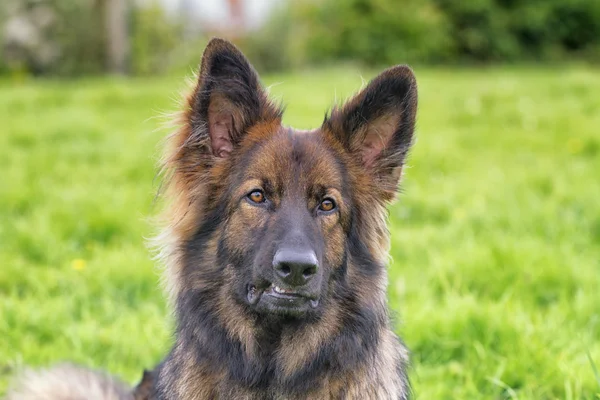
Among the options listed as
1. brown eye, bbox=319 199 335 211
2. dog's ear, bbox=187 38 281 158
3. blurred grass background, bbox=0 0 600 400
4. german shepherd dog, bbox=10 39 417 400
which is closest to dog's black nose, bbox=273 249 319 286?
german shepherd dog, bbox=10 39 417 400

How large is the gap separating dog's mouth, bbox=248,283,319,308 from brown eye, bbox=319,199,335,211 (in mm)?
435

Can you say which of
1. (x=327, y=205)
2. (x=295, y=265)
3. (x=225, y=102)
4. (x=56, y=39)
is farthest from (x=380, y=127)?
(x=56, y=39)

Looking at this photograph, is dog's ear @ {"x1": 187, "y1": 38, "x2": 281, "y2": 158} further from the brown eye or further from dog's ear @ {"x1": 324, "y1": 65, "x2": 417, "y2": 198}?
the brown eye

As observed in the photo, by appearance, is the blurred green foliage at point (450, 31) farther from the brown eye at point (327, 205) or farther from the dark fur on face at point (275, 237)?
the brown eye at point (327, 205)

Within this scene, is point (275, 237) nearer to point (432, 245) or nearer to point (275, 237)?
point (275, 237)

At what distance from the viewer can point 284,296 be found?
2961 mm

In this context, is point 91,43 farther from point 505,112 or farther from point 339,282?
point 339,282

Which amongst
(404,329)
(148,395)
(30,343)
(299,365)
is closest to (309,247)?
(299,365)

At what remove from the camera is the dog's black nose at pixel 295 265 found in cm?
286

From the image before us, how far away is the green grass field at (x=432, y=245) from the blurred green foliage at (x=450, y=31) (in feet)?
25.7

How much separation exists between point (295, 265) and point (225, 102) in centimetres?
92

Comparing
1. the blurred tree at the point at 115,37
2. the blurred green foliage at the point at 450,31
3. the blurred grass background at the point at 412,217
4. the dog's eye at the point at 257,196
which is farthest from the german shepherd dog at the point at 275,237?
the blurred green foliage at the point at 450,31

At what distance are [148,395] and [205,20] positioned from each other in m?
25.3

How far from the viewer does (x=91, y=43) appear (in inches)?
680
